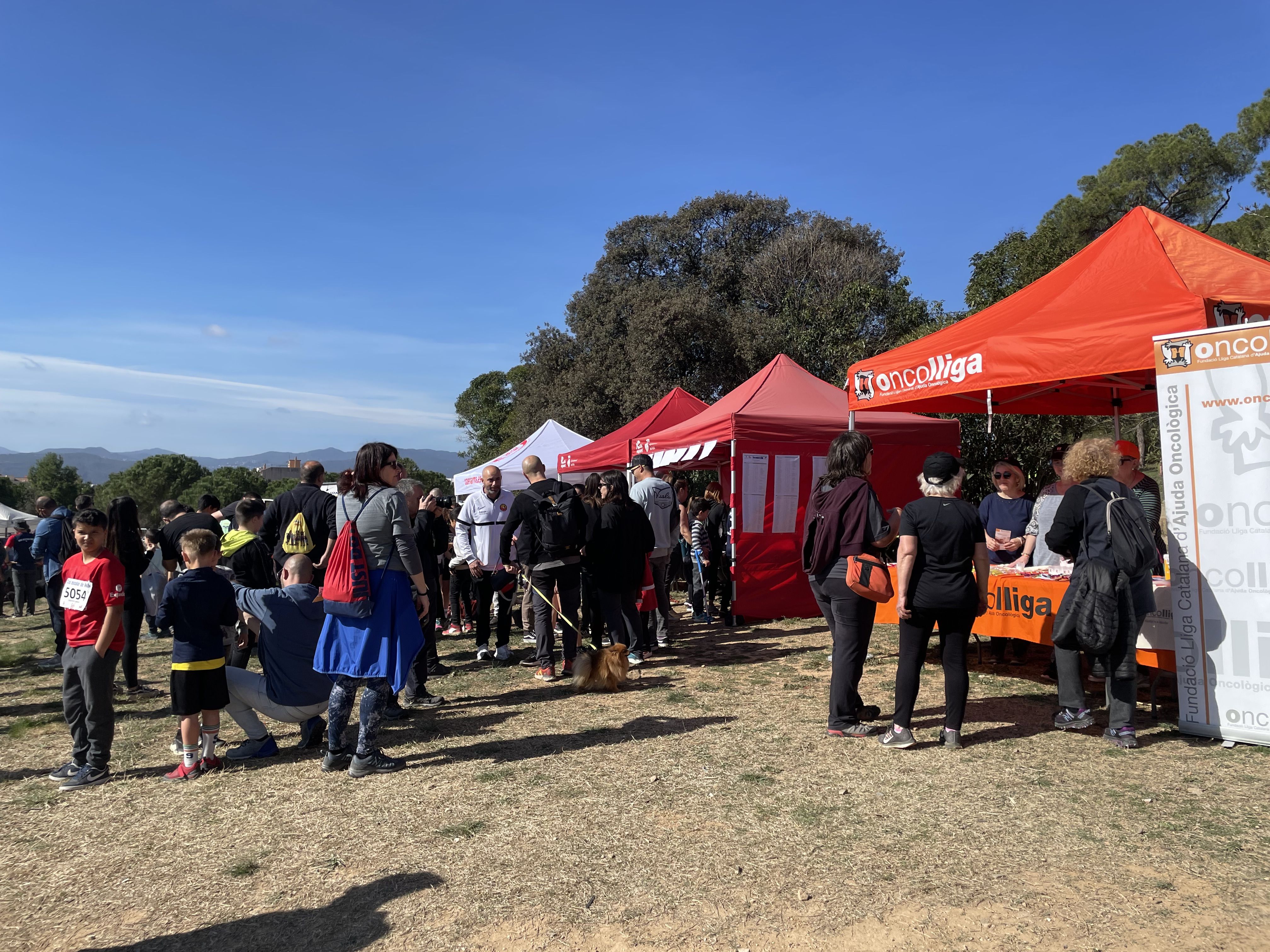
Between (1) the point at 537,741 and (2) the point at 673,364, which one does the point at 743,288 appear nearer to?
(2) the point at 673,364

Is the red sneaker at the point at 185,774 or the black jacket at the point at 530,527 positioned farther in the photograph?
the black jacket at the point at 530,527

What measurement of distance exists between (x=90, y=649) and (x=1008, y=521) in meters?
6.60

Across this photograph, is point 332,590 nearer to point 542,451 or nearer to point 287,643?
point 287,643

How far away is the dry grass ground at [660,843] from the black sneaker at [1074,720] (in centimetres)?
8

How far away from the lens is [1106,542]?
452 cm

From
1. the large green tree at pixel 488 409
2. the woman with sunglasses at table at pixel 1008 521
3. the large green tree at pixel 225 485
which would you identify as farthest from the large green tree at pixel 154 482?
the woman with sunglasses at table at pixel 1008 521

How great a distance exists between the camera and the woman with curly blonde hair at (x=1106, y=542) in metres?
4.53

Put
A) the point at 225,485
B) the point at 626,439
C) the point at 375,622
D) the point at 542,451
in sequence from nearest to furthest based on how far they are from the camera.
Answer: the point at 375,622
the point at 626,439
the point at 542,451
the point at 225,485

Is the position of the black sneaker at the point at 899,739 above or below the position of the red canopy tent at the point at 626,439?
below

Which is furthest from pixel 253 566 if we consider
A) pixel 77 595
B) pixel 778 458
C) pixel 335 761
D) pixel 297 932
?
pixel 778 458

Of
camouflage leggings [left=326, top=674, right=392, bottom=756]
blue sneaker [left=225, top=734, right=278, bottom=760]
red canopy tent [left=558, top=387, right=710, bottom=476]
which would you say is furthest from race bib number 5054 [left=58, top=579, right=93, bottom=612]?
red canopy tent [left=558, top=387, right=710, bottom=476]

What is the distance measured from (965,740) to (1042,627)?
3.80ft

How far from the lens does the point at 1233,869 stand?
10.2 ft

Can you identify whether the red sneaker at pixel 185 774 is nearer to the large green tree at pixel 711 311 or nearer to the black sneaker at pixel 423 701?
the black sneaker at pixel 423 701
